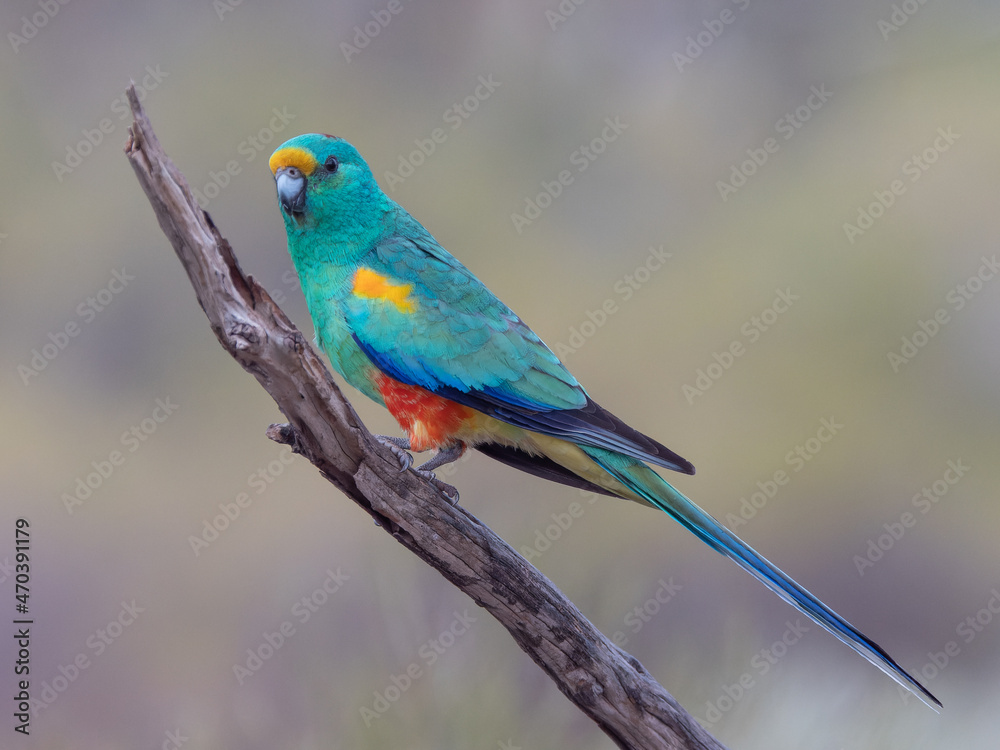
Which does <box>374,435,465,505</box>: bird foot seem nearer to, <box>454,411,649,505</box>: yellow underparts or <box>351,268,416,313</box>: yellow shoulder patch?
<box>454,411,649,505</box>: yellow underparts

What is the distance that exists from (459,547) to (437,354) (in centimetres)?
85

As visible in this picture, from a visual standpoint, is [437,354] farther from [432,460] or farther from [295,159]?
[295,159]

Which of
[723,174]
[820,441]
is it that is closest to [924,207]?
[723,174]

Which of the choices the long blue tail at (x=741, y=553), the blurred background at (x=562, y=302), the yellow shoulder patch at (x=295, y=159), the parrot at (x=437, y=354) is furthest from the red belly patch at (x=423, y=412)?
the blurred background at (x=562, y=302)

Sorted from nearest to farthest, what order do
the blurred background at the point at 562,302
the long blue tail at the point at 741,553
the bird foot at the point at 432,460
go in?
the long blue tail at the point at 741,553
the bird foot at the point at 432,460
the blurred background at the point at 562,302

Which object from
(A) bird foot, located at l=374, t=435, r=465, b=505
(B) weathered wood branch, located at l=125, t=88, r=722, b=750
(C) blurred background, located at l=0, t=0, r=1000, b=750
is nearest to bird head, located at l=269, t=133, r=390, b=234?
(A) bird foot, located at l=374, t=435, r=465, b=505

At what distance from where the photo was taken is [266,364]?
2.66 meters

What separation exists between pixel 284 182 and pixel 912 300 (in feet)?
23.9

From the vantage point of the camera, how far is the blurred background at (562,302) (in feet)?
24.6

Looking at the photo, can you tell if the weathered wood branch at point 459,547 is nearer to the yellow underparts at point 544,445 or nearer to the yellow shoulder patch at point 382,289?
the yellow underparts at point 544,445

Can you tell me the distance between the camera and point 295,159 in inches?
148

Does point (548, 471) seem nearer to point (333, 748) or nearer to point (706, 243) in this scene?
point (333, 748)

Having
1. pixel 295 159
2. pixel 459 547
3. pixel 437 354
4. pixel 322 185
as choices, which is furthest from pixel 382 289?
pixel 459 547

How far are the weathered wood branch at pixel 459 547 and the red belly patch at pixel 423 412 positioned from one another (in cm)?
50
